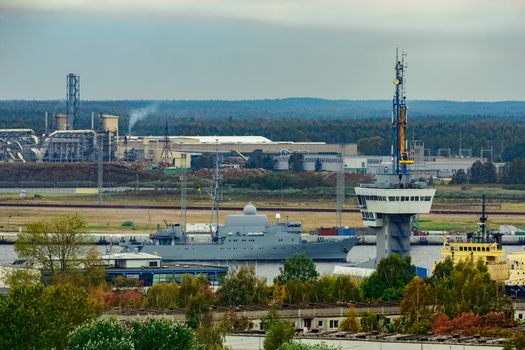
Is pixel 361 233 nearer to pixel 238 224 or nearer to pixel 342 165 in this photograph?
pixel 238 224

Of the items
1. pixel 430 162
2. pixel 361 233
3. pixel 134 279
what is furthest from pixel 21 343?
pixel 430 162

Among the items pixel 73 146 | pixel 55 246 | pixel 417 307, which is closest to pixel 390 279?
pixel 55 246

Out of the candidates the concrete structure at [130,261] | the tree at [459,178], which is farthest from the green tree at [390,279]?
the tree at [459,178]

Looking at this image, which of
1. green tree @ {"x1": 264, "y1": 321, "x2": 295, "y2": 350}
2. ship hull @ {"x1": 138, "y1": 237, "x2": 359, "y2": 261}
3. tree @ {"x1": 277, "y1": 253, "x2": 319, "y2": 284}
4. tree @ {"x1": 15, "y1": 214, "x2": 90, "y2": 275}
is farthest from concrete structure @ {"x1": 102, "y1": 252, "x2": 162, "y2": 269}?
green tree @ {"x1": 264, "y1": 321, "x2": 295, "y2": 350}

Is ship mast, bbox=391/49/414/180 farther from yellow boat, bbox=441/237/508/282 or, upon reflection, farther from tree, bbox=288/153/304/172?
tree, bbox=288/153/304/172

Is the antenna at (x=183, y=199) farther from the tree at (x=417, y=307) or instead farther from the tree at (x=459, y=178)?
the tree at (x=417, y=307)
